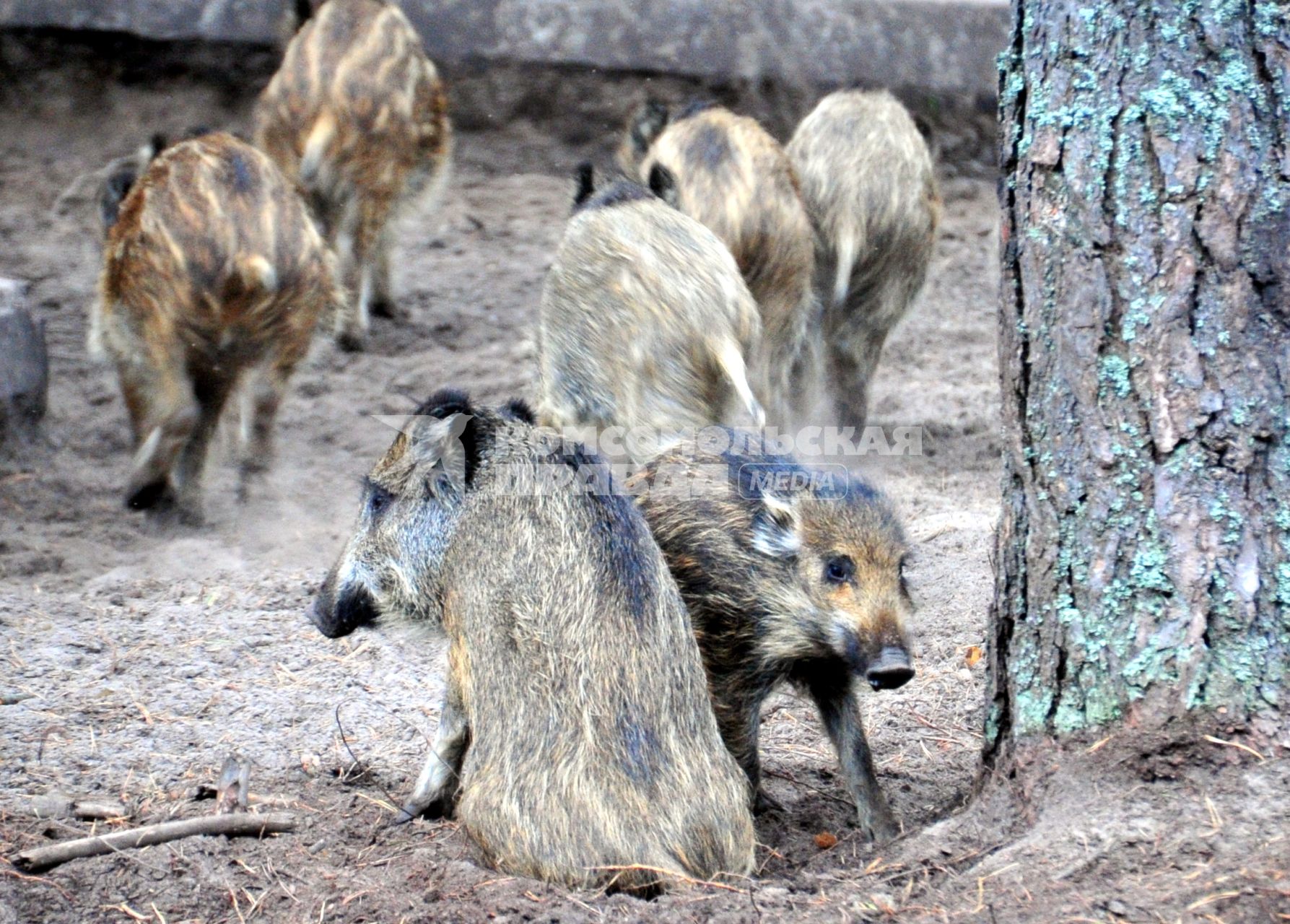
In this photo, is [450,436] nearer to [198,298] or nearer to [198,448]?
[198,298]

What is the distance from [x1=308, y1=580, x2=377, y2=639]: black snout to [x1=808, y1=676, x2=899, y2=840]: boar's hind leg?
1090 mm

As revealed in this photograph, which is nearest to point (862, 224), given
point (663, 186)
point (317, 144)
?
point (663, 186)

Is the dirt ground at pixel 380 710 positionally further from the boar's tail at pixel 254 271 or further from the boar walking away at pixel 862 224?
the boar's tail at pixel 254 271

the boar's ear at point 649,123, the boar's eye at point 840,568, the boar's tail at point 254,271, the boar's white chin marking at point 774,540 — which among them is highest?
the boar's ear at point 649,123

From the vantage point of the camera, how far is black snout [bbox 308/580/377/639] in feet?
11.5

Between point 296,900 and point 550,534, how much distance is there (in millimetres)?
895

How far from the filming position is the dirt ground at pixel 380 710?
8.80 feet

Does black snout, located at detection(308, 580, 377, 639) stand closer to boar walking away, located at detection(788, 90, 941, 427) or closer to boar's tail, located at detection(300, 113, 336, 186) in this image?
boar walking away, located at detection(788, 90, 941, 427)

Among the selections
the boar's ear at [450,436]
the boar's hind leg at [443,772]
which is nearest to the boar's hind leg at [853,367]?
the boar's ear at [450,436]

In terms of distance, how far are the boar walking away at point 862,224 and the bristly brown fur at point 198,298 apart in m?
2.12

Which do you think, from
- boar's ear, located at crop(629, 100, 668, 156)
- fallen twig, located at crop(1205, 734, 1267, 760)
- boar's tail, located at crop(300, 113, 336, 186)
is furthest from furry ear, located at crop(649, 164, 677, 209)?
fallen twig, located at crop(1205, 734, 1267, 760)

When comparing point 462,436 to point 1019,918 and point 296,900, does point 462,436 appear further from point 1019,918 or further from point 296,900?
point 1019,918

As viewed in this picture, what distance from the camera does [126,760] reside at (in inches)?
143

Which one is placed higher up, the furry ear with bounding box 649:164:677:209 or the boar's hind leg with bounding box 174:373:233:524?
the furry ear with bounding box 649:164:677:209
